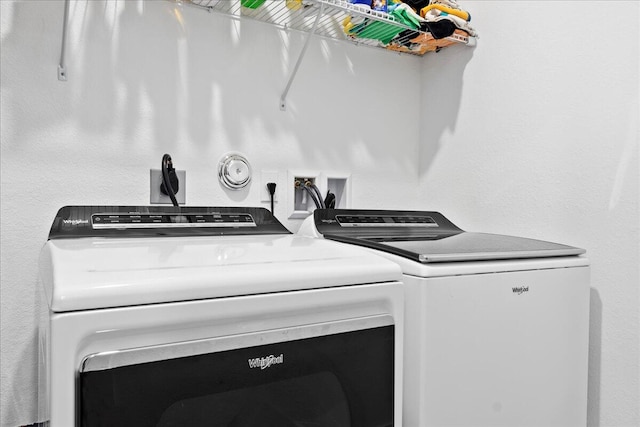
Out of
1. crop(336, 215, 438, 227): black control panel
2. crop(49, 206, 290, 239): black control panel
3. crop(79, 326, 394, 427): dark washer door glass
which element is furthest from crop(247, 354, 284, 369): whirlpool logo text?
crop(336, 215, 438, 227): black control panel

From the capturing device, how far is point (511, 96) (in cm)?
152

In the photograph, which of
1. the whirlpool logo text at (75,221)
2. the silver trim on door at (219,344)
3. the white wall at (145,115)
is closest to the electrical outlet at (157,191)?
the white wall at (145,115)

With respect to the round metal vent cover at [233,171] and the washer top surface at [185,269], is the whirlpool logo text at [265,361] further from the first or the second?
the round metal vent cover at [233,171]

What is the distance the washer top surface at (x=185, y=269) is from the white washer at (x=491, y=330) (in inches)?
4.8

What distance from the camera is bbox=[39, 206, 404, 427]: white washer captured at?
2.04 feet

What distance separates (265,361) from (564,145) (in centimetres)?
112

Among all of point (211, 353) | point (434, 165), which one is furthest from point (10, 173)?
point (434, 165)

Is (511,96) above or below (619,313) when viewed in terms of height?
above

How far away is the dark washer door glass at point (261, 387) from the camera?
0.65 metres

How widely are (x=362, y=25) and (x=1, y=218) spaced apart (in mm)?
1228

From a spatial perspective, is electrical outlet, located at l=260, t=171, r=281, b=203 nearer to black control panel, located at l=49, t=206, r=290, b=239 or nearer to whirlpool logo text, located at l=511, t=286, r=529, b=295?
black control panel, located at l=49, t=206, r=290, b=239

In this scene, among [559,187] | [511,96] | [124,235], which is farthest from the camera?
[511,96]

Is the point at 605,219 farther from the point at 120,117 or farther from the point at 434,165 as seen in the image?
the point at 120,117

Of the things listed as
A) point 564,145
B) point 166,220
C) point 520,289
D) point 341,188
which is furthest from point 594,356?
point 166,220
